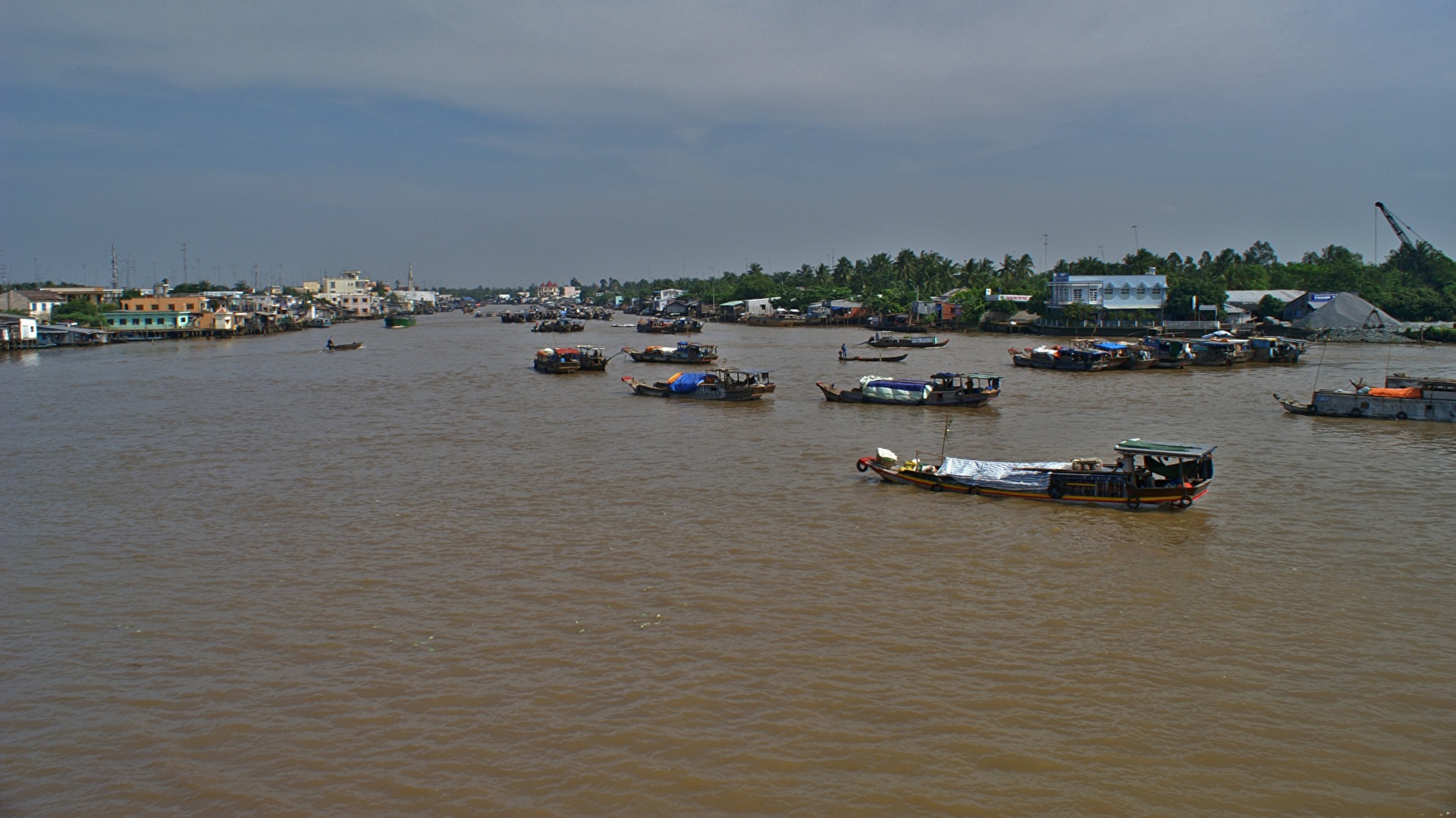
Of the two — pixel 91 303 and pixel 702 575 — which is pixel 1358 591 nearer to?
pixel 702 575

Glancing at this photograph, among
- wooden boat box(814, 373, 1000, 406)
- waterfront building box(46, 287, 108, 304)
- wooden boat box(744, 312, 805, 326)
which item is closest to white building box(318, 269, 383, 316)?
waterfront building box(46, 287, 108, 304)

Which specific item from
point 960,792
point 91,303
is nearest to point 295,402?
point 960,792

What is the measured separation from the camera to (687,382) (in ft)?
79.5

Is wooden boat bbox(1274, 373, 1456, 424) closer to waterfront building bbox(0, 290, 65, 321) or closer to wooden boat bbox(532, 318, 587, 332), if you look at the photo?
wooden boat bbox(532, 318, 587, 332)

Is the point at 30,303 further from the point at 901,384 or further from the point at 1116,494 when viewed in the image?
the point at 1116,494

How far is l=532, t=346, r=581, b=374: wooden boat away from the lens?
103ft

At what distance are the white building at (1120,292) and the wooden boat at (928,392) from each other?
2887 centimetres

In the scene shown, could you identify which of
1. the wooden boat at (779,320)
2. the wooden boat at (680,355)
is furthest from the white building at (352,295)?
the wooden boat at (680,355)

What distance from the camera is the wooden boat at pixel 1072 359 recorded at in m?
30.8

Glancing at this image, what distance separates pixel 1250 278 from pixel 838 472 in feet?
188

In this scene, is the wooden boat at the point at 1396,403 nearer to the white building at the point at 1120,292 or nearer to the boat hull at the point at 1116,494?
the boat hull at the point at 1116,494

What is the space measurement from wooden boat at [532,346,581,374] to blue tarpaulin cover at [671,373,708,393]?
790 centimetres

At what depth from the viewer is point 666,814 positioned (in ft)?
18.6

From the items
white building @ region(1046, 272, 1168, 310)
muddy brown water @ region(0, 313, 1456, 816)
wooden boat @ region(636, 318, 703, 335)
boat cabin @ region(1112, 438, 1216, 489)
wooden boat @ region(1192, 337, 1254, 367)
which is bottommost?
muddy brown water @ region(0, 313, 1456, 816)
